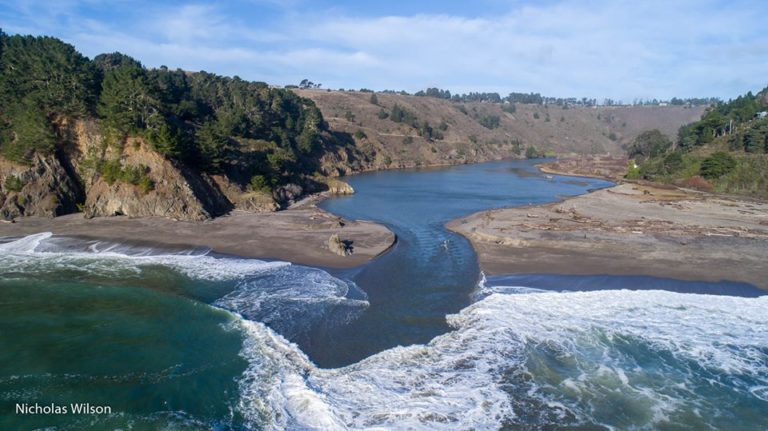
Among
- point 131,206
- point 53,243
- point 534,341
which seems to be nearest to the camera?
point 534,341

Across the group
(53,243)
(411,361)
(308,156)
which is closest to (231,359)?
(411,361)

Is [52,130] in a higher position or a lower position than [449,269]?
higher

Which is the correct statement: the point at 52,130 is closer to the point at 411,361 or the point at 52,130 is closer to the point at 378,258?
the point at 378,258

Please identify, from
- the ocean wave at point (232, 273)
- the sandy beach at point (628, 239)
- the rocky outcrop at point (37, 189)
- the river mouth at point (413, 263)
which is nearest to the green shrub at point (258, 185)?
the river mouth at point (413, 263)

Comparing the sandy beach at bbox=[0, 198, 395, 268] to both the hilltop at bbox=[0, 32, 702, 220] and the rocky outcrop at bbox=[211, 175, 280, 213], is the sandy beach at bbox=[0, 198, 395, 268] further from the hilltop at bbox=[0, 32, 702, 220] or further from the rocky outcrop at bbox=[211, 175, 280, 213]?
the rocky outcrop at bbox=[211, 175, 280, 213]

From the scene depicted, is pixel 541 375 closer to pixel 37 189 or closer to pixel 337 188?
pixel 37 189

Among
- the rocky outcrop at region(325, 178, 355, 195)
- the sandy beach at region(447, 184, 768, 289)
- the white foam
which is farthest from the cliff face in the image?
the sandy beach at region(447, 184, 768, 289)
